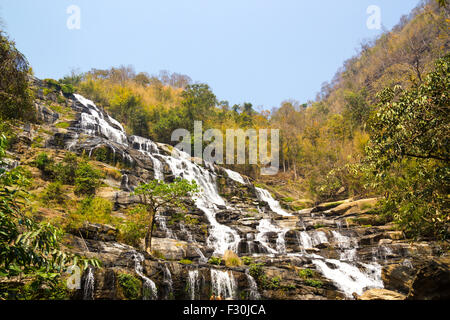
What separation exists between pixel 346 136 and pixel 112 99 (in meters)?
29.5

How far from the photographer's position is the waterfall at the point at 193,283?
28.0 ft

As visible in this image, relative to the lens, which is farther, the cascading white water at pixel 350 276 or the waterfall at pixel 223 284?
the cascading white water at pixel 350 276

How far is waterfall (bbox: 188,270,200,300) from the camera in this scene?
8539 mm

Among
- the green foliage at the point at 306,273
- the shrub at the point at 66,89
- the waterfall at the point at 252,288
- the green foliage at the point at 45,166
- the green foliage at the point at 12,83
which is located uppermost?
the shrub at the point at 66,89

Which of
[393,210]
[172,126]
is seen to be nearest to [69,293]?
[393,210]

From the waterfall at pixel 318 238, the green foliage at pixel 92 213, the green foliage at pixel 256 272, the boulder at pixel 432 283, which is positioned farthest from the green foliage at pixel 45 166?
the boulder at pixel 432 283

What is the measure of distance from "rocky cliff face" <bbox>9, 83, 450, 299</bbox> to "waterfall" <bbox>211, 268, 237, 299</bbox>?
0.03m

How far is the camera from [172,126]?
3241 cm

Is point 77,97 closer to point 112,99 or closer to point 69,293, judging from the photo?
point 112,99

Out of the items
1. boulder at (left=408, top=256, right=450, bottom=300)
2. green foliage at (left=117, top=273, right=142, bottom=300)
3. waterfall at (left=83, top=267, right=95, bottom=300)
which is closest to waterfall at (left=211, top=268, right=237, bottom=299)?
green foliage at (left=117, top=273, right=142, bottom=300)

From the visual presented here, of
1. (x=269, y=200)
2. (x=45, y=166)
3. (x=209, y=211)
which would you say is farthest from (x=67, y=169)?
(x=269, y=200)

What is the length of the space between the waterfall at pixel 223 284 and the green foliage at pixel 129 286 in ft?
7.60

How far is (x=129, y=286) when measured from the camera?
746 cm

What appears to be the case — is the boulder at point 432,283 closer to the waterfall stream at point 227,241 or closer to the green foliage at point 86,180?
the waterfall stream at point 227,241
